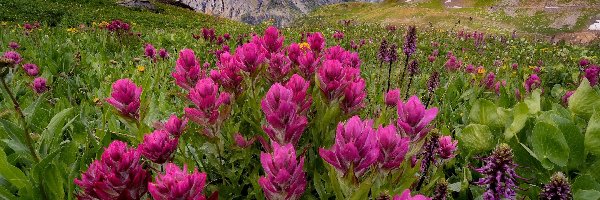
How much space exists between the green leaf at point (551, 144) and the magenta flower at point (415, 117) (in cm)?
95

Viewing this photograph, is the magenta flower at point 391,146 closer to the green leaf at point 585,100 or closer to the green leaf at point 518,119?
the green leaf at point 518,119

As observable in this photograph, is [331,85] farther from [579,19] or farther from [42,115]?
[579,19]

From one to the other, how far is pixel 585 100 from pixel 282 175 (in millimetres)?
2384

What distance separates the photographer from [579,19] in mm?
41531

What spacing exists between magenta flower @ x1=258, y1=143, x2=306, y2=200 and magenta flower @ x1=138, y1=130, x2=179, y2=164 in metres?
0.44

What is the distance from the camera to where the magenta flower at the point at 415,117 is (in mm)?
1535

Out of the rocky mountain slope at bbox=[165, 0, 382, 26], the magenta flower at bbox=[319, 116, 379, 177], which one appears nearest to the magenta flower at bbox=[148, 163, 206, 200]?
the magenta flower at bbox=[319, 116, 379, 177]

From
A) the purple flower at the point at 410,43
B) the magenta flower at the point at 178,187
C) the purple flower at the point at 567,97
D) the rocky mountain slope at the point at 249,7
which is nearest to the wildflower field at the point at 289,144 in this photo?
the magenta flower at the point at 178,187

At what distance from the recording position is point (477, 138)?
257 centimetres

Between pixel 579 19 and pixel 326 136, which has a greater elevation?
pixel 326 136

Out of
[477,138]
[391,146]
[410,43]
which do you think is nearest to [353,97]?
[391,146]

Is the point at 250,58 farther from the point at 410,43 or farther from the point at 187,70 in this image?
the point at 410,43

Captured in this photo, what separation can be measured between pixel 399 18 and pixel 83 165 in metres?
44.5

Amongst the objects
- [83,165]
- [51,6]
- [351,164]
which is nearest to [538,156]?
[351,164]
